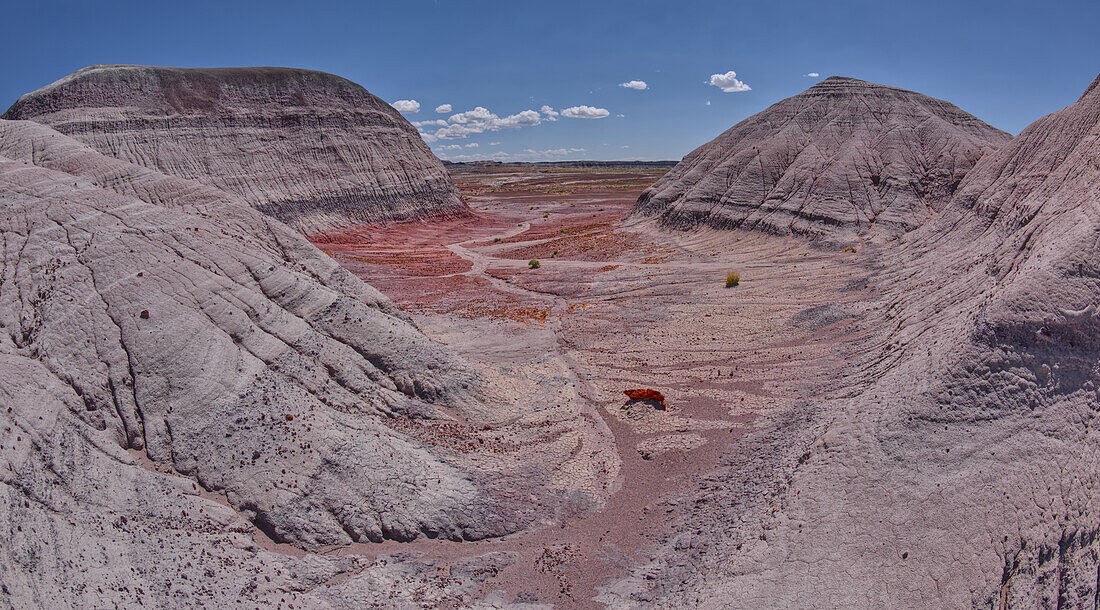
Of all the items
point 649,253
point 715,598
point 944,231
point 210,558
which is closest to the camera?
point 210,558

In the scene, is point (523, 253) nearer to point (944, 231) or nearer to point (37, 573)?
point (944, 231)

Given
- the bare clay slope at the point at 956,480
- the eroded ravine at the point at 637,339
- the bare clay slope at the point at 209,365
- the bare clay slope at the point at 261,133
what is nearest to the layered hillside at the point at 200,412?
the bare clay slope at the point at 209,365

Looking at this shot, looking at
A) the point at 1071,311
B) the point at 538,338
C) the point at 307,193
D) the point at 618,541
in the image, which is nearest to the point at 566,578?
the point at 618,541

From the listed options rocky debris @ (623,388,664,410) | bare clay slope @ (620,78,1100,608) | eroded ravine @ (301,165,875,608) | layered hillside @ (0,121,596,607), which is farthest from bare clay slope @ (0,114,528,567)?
bare clay slope @ (620,78,1100,608)

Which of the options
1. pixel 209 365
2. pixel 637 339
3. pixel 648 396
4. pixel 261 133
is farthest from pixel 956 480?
pixel 261 133

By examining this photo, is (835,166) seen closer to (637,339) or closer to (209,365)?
(637,339)

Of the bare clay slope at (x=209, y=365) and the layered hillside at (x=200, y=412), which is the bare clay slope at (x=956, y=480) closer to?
the layered hillside at (x=200, y=412)
